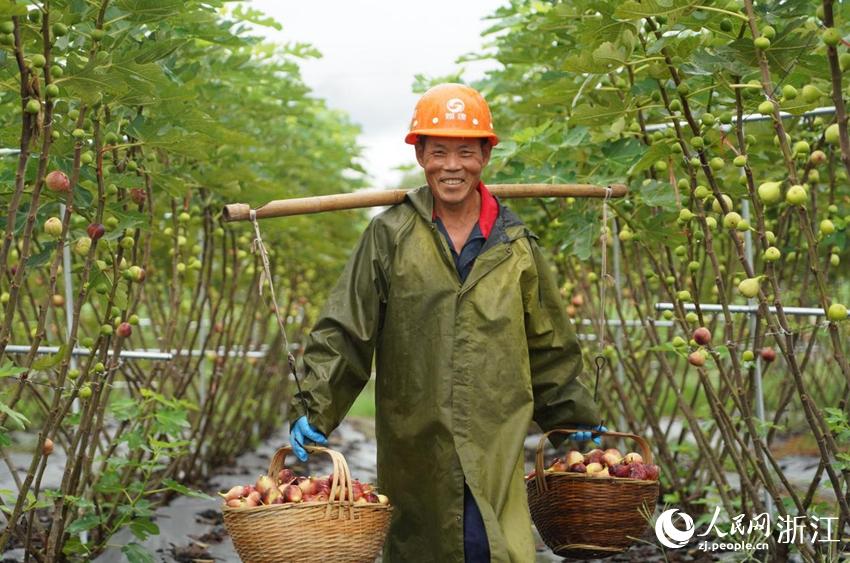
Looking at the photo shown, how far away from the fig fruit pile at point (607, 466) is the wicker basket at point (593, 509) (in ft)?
0.11

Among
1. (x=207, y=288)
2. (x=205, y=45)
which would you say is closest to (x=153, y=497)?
(x=207, y=288)

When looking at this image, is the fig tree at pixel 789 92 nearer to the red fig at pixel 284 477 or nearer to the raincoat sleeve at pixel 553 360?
the raincoat sleeve at pixel 553 360

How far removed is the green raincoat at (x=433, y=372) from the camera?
3104 millimetres

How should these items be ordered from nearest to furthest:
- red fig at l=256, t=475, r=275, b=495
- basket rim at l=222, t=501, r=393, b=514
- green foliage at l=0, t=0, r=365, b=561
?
basket rim at l=222, t=501, r=393, b=514 < red fig at l=256, t=475, r=275, b=495 < green foliage at l=0, t=0, r=365, b=561

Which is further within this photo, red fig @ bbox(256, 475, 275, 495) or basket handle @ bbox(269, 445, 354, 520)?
red fig @ bbox(256, 475, 275, 495)

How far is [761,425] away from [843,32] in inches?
58.5

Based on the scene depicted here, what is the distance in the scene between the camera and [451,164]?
321 cm

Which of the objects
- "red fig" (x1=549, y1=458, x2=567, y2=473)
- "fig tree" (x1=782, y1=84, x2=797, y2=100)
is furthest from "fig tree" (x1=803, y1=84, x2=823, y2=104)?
"red fig" (x1=549, y1=458, x2=567, y2=473)

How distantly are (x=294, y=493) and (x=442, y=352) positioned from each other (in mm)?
619

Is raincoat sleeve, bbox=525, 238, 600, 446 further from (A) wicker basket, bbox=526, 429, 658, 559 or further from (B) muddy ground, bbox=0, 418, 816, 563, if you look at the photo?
(B) muddy ground, bbox=0, 418, 816, 563

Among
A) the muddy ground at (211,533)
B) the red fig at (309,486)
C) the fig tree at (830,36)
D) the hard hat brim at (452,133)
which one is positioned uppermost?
the fig tree at (830,36)

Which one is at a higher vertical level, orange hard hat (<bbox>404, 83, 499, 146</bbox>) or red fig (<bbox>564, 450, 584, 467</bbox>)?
orange hard hat (<bbox>404, 83, 499, 146</bbox>)

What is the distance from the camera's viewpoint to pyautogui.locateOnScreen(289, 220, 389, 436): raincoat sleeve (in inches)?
123

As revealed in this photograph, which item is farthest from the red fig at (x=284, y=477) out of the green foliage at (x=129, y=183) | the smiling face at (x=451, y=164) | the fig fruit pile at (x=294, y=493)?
the smiling face at (x=451, y=164)
